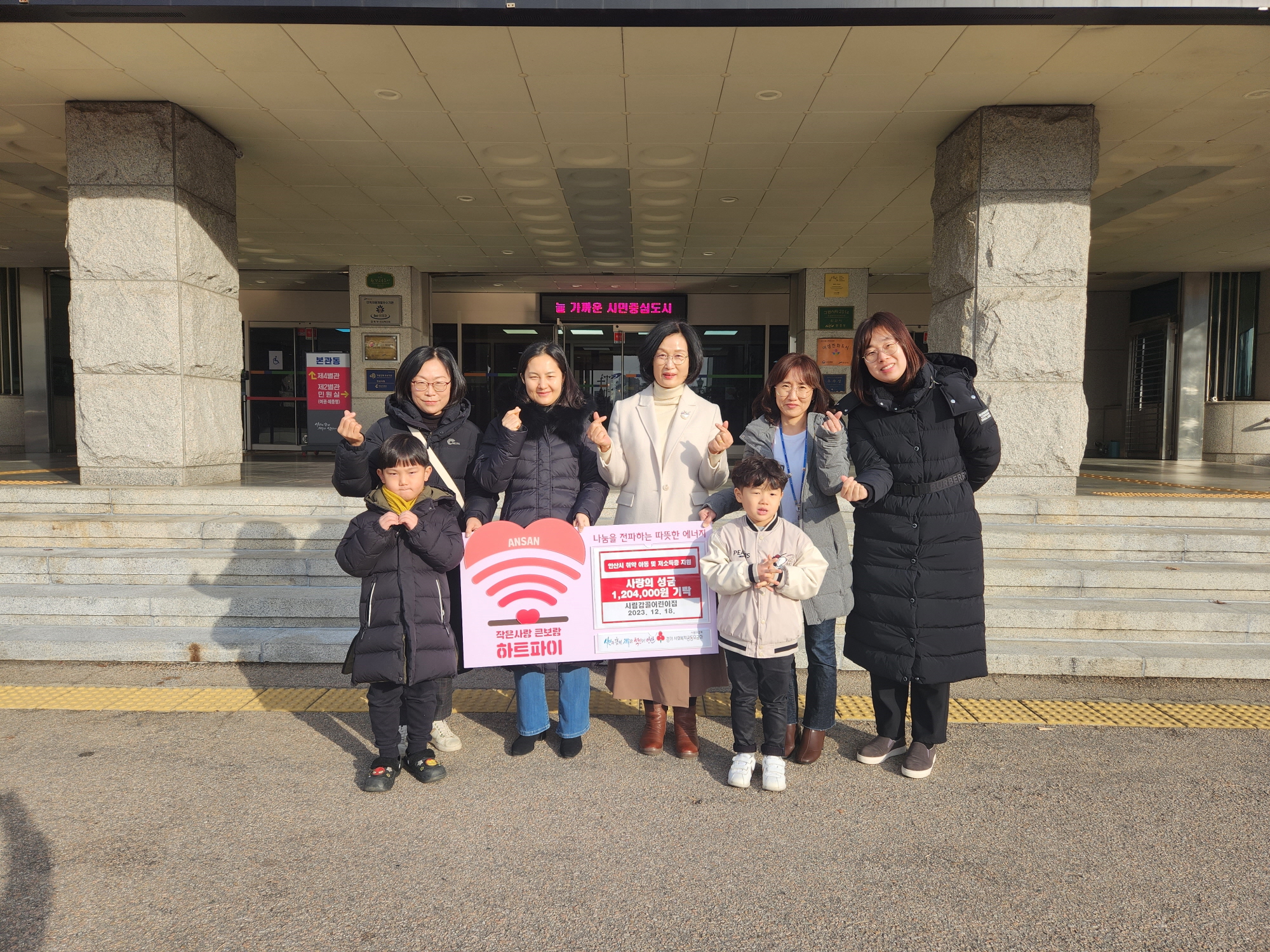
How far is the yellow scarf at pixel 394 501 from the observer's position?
3184 millimetres

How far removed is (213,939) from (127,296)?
6847 millimetres

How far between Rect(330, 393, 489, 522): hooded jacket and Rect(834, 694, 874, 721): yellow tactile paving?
2072mm

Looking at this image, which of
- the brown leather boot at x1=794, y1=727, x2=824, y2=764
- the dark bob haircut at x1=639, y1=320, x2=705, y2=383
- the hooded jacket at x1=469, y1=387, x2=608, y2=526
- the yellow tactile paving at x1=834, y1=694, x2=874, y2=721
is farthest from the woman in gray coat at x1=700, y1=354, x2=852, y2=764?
the hooded jacket at x1=469, y1=387, x2=608, y2=526

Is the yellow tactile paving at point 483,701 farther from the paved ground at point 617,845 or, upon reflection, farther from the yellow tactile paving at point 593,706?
the paved ground at point 617,845

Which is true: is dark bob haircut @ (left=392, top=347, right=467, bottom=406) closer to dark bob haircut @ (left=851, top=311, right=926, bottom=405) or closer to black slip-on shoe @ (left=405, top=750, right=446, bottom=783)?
black slip-on shoe @ (left=405, top=750, right=446, bottom=783)

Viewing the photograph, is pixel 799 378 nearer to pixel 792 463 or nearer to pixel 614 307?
pixel 792 463

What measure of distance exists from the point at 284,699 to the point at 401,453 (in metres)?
1.81

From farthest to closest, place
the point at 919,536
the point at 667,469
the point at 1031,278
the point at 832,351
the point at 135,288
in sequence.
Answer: the point at 832,351, the point at 135,288, the point at 1031,278, the point at 667,469, the point at 919,536

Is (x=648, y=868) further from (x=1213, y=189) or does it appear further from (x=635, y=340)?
(x=635, y=340)

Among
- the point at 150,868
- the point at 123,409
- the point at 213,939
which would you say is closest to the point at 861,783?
the point at 213,939

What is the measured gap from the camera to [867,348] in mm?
3361

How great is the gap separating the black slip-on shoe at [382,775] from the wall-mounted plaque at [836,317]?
42.1 feet

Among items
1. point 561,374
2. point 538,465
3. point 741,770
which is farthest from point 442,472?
point 741,770

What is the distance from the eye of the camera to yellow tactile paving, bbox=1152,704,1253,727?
3.81 m
